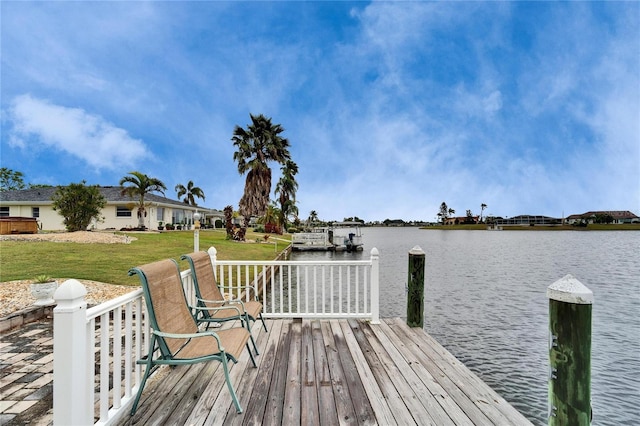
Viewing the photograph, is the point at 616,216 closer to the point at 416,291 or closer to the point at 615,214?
the point at 615,214

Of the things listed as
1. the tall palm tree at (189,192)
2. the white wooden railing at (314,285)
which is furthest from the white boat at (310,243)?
the tall palm tree at (189,192)

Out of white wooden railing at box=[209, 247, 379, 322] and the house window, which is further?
the house window

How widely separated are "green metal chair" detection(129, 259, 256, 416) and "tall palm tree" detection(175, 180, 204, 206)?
38.9m

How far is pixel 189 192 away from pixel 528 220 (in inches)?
4237

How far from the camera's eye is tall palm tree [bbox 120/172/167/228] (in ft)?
68.7

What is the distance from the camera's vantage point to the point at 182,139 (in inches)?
823

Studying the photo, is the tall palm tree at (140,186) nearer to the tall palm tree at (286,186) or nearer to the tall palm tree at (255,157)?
the tall palm tree at (255,157)

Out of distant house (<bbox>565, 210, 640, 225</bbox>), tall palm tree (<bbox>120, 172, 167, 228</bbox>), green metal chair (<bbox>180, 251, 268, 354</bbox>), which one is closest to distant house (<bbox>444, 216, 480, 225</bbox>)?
distant house (<bbox>565, 210, 640, 225</bbox>)

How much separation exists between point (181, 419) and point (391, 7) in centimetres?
1499

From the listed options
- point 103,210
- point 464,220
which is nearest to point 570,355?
→ point 103,210

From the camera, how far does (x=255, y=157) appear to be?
21.3m

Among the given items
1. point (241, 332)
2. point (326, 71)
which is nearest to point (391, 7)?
point (326, 71)

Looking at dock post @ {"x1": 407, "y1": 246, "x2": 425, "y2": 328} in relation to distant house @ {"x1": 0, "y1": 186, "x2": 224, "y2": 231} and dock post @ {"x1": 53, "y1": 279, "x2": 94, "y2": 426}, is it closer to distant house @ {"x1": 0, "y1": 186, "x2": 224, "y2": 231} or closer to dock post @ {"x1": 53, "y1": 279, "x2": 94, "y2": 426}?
dock post @ {"x1": 53, "y1": 279, "x2": 94, "y2": 426}

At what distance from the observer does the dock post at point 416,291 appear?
13.2ft
